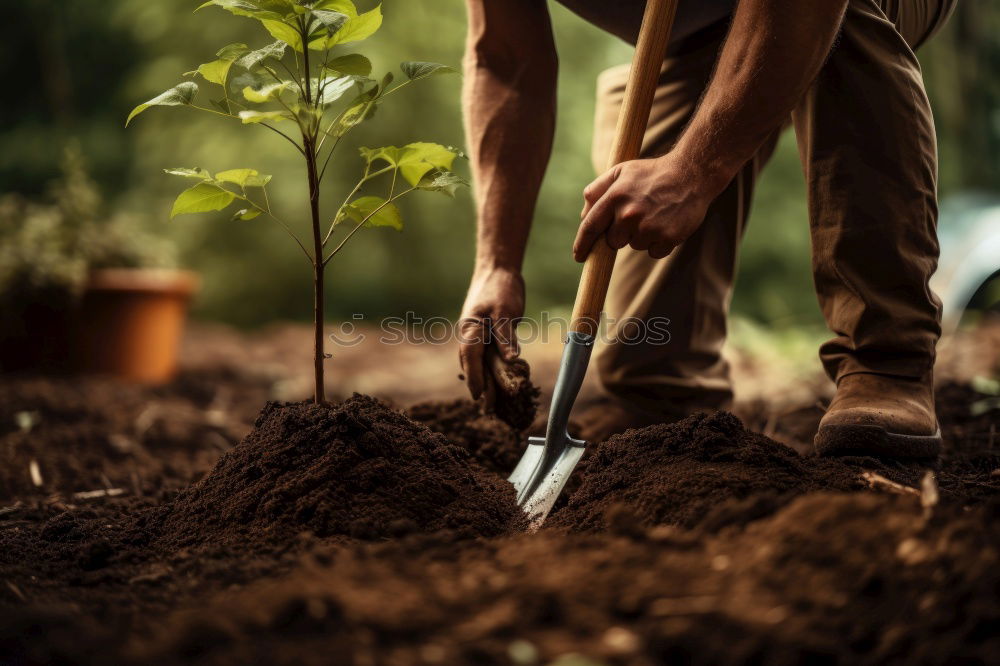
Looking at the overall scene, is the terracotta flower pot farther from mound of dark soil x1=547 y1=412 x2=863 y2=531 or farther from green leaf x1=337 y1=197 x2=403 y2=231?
mound of dark soil x1=547 y1=412 x2=863 y2=531

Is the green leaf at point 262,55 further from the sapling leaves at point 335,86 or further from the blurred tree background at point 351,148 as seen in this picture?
the blurred tree background at point 351,148

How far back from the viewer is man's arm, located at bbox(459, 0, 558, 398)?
6.93 feet

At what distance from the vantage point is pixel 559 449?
181 centimetres

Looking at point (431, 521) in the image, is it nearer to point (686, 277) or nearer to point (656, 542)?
point (656, 542)

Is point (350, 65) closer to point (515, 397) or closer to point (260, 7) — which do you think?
point (260, 7)

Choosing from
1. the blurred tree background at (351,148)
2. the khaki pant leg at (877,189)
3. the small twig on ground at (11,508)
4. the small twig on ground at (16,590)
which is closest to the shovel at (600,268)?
the khaki pant leg at (877,189)

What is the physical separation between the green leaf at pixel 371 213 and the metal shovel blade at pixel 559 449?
431mm

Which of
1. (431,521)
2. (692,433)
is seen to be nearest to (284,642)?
(431,521)

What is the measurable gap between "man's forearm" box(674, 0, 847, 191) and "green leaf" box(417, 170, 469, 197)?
420 mm

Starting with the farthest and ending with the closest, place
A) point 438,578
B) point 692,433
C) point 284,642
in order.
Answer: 1. point 692,433
2. point 438,578
3. point 284,642

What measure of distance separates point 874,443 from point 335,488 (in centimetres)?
111

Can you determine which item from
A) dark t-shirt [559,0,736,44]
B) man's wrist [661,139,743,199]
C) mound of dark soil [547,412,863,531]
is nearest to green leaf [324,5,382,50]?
man's wrist [661,139,743,199]

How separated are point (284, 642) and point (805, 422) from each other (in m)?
2.03

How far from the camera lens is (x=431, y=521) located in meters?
1.53
